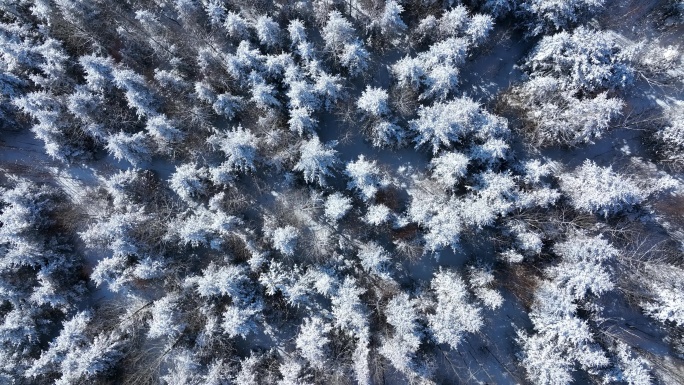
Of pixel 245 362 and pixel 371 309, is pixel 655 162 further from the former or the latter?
pixel 245 362

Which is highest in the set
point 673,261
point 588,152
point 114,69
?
point 588,152

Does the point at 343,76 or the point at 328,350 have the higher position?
the point at 343,76

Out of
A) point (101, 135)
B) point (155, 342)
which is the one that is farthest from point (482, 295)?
point (101, 135)

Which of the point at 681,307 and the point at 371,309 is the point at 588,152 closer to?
the point at 681,307

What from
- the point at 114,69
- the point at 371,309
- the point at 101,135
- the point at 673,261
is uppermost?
the point at 114,69

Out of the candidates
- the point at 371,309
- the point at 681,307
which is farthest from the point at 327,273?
the point at 681,307

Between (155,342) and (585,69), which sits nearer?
(585,69)
